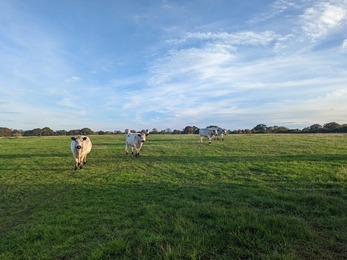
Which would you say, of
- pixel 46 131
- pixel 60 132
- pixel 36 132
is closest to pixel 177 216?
pixel 60 132

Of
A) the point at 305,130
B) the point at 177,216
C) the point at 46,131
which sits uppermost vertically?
the point at 46,131

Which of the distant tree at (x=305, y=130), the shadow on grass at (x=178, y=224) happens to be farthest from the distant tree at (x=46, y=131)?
the distant tree at (x=305, y=130)

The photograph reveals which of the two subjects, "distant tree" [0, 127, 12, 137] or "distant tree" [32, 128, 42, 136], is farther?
"distant tree" [32, 128, 42, 136]

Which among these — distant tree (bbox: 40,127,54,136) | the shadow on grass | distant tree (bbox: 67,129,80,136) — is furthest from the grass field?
distant tree (bbox: 40,127,54,136)

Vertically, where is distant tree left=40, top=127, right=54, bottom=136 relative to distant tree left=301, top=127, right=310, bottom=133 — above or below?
above

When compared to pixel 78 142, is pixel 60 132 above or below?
above

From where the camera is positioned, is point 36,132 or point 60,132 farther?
point 60,132

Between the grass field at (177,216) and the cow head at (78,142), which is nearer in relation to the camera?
the grass field at (177,216)

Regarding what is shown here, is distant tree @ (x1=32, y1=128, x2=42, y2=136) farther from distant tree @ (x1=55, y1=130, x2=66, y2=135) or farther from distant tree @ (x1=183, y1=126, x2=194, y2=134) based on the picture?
distant tree @ (x1=183, y1=126, x2=194, y2=134)

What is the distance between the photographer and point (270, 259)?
3549 millimetres

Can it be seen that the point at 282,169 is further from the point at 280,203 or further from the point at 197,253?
the point at 197,253

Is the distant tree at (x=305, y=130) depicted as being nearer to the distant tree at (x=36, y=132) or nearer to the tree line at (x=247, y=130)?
the tree line at (x=247, y=130)

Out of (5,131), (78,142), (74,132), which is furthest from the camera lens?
(74,132)

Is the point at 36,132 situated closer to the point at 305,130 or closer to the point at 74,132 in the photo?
the point at 74,132
